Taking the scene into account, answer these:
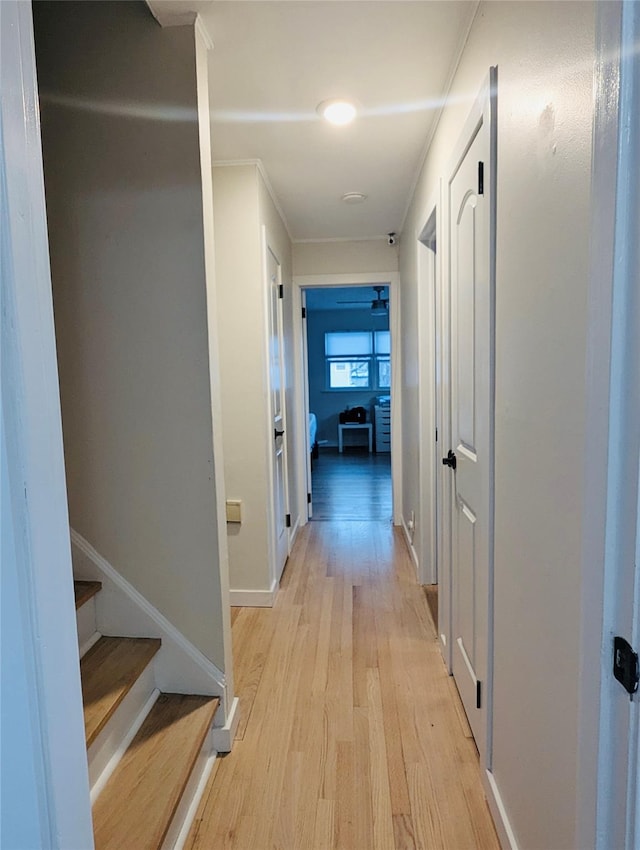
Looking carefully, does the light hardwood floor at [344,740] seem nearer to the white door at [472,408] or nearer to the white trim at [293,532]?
the white door at [472,408]

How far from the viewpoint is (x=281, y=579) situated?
309 cm

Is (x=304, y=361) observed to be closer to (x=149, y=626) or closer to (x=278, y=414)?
(x=278, y=414)

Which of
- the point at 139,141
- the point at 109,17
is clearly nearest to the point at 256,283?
the point at 139,141

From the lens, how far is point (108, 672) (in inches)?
59.4

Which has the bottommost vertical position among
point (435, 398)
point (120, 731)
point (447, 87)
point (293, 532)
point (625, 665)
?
point (293, 532)

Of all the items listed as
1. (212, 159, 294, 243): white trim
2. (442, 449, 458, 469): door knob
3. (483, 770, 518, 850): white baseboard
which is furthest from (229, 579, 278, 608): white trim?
(212, 159, 294, 243): white trim

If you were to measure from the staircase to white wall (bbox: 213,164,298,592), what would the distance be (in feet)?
3.51

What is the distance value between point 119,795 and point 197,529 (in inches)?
29.1

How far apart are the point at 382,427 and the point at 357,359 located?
4.31 ft

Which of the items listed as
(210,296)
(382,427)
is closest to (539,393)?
(210,296)

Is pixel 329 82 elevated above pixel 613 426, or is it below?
above

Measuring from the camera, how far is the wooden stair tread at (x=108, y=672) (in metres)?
1.31

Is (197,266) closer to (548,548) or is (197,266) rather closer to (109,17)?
(109,17)

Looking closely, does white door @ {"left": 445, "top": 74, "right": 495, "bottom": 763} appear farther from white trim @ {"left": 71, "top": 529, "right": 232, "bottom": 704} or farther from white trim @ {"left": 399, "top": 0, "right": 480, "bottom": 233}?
white trim @ {"left": 71, "top": 529, "right": 232, "bottom": 704}
